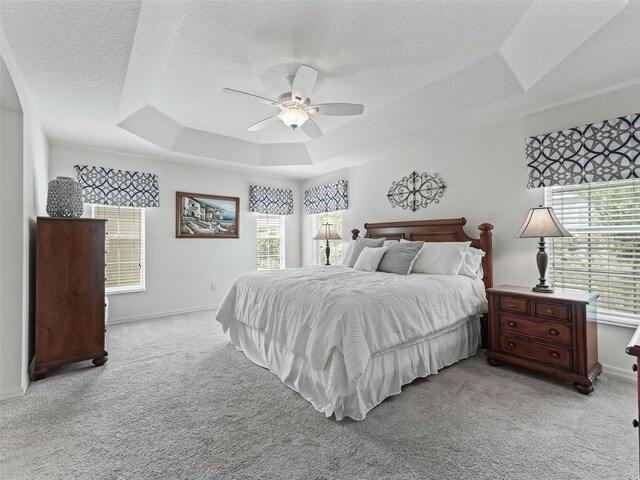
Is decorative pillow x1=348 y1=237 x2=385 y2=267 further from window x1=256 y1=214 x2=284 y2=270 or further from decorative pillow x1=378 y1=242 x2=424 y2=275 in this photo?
window x1=256 y1=214 x2=284 y2=270

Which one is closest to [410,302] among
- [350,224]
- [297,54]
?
[297,54]

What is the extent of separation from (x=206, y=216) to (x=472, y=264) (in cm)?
416

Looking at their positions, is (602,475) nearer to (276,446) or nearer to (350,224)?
(276,446)

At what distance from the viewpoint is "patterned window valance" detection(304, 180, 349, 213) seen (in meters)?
5.34

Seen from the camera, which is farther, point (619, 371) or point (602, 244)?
point (602, 244)

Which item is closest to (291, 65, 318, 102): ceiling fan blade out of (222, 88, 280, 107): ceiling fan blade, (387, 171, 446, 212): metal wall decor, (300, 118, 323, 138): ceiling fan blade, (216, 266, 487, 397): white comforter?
(222, 88, 280, 107): ceiling fan blade

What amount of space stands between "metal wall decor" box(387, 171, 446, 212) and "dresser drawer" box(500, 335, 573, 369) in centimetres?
196

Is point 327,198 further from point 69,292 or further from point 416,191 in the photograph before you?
point 69,292

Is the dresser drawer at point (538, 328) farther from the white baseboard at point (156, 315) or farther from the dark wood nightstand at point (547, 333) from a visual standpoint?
the white baseboard at point (156, 315)

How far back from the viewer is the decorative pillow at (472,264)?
3.26m

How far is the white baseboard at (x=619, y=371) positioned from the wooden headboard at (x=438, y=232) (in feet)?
3.72

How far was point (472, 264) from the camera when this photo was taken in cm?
330

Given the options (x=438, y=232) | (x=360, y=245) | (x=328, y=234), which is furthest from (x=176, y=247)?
(x=438, y=232)

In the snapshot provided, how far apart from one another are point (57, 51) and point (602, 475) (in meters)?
4.08
